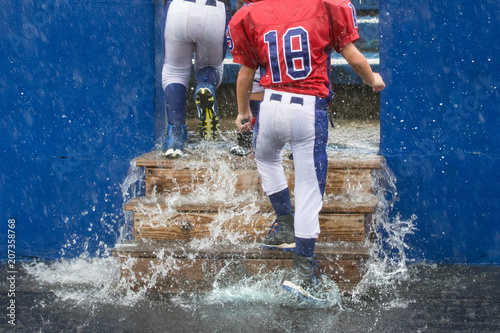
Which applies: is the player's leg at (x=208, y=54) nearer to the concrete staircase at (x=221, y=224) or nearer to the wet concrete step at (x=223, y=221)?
the concrete staircase at (x=221, y=224)

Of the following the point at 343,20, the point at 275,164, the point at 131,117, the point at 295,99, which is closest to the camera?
the point at 343,20

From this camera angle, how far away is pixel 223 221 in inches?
149

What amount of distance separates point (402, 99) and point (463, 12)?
75 cm

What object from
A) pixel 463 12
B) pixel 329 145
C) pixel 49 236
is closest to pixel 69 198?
pixel 49 236

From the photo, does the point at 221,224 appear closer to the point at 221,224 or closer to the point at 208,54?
the point at 221,224

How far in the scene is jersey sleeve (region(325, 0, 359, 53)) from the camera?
304 centimetres

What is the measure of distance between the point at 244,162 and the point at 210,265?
34.2 inches

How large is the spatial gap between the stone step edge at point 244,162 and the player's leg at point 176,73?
0.13 meters

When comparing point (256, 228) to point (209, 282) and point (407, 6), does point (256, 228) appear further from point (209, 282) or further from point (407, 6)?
point (407, 6)

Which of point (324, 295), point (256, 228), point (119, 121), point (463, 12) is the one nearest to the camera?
point (324, 295)

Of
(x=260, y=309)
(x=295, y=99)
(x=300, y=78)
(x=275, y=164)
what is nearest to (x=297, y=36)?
(x=300, y=78)

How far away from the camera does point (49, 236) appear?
15.2 feet

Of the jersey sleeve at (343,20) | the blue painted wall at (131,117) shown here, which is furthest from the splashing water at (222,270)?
the jersey sleeve at (343,20)

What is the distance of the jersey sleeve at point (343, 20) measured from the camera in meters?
3.04
